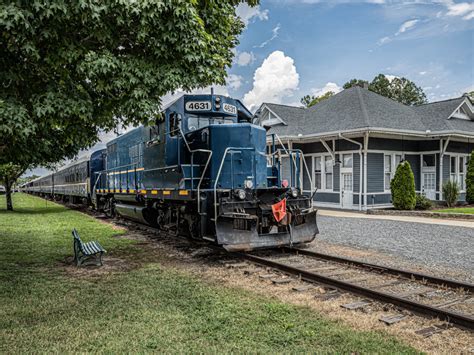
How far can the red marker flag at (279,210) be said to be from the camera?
8602 mm

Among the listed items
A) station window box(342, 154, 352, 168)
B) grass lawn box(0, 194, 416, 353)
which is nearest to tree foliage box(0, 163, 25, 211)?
station window box(342, 154, 352, 168)

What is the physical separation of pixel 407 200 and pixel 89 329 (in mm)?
17010

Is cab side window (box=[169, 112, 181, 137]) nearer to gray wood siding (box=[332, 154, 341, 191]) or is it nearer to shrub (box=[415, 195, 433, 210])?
gray wood siding (box=[332, 154, 341, 191])

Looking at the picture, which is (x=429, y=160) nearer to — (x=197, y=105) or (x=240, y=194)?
(x=197, y=105)

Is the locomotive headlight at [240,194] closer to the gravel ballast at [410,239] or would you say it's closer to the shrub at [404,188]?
the gravel ballast at [410,239]

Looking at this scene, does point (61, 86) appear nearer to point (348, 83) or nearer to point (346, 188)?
point (346, 188)

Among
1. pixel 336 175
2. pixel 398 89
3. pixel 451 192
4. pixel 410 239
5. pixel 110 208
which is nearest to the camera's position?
pixel 410 239

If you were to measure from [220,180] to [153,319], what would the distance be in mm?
4581

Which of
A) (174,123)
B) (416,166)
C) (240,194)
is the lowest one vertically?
(240,194)

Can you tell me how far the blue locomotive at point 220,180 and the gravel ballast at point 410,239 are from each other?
2.06 meters

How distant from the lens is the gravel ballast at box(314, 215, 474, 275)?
28.6ft

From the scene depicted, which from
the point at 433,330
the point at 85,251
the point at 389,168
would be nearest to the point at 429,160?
the point at 389,168

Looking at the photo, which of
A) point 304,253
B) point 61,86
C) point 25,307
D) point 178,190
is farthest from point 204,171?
point 25,307

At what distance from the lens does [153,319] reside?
16.3 feet
